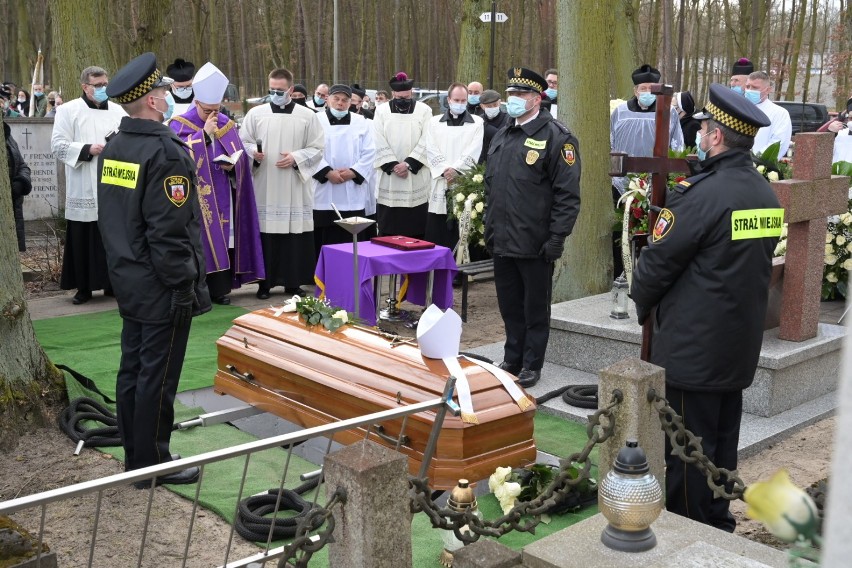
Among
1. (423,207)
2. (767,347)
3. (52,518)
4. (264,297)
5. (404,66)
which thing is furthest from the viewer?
(404,66)

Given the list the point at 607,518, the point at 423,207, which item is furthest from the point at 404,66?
the point at 607,518

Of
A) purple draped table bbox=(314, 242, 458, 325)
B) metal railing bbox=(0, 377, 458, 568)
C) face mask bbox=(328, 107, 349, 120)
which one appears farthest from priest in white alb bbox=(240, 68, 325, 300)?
metal railing bbox=(0, 377, 458, 568)

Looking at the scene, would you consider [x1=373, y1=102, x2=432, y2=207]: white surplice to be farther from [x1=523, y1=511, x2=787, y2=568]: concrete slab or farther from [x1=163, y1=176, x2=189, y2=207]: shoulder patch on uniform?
[x1=523, y1=511, x2=787, y2=568]: concrete slab

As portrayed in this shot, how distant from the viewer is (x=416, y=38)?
A: 4434 centimetres

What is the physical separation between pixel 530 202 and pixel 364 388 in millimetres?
2018

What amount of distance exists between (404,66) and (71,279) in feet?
127

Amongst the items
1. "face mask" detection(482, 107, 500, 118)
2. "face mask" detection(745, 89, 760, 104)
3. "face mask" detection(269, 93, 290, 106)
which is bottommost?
"face mask" detection(482, 107, 500, 118)

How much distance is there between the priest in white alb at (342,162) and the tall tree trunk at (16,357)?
4.70 meters

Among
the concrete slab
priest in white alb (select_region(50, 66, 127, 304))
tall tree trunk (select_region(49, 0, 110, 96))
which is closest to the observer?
the concrete slab

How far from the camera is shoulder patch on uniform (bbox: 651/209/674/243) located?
4.22 m

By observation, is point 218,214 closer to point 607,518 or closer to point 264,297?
point 264,297

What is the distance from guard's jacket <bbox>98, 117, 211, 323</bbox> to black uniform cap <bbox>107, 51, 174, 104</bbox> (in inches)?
4.9

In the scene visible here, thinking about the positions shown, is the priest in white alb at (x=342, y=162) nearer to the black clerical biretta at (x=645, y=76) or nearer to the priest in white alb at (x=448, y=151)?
the priest in white alb at (x=448, y=151)

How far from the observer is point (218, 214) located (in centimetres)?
908
